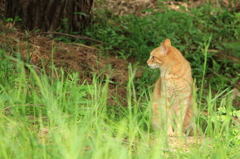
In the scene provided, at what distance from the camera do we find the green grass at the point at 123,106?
272 cm

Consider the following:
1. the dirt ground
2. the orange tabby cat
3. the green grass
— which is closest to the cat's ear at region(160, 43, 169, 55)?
the orange tabby cat

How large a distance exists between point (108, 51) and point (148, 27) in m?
1.03

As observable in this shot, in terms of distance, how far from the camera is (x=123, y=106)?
15.2ft

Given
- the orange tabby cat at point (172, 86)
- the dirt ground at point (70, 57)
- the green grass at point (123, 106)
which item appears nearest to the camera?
the green grass at point (123, 106)

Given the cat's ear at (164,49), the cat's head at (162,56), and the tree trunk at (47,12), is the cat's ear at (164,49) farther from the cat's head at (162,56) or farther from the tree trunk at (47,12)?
the tree trunk at (47,12)

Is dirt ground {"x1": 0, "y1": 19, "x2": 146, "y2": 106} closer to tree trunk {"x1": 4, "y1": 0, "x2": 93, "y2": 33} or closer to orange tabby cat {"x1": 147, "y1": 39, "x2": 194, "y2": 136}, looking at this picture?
tree trunk {"x1": 4, "y1": 0, "x2": 93, "y2": 33}

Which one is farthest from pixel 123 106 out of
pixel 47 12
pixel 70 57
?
pixel 47 12

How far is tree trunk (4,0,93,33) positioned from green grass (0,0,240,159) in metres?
0.42

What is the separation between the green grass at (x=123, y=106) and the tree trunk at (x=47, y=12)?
42cm

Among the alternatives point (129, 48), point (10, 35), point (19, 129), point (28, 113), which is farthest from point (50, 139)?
point (129, 48)

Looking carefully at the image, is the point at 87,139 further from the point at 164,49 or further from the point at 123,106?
the point at 164,49

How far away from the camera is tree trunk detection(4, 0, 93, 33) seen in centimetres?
579

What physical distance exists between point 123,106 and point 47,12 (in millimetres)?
2003

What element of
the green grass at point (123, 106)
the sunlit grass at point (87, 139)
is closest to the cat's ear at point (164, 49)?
the green grass at point (123, 106)
